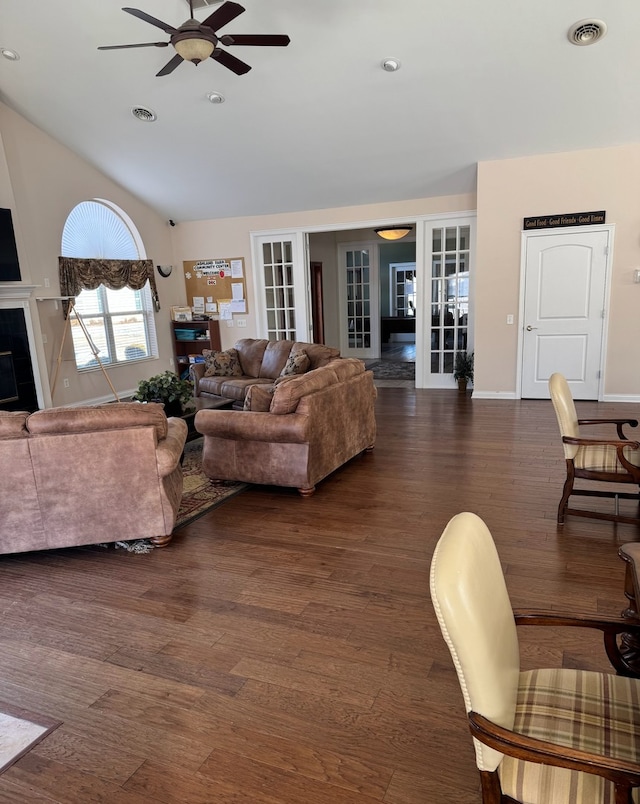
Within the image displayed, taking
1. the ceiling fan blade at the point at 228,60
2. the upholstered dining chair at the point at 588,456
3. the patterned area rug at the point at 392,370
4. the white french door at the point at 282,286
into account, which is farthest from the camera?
the patterned area rug at the point at 392,370

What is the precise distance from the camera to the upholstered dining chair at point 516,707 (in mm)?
1072

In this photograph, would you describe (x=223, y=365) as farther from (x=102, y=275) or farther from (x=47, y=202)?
(x=47, y=202)

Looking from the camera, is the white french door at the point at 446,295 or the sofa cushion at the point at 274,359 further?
the white french door at the point at 446,295

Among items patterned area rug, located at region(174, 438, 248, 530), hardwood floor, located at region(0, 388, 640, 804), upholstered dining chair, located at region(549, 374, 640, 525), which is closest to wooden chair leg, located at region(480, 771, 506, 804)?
hardwood floor, located at region(0, 388, 640, 804)

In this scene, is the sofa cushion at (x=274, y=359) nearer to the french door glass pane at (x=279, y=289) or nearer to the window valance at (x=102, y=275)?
the french door glass pane at (x=279, y=289)

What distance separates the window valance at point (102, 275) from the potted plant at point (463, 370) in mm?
4918

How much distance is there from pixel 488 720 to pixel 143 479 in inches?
96.0

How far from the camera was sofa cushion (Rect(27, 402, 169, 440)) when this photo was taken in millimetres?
3000

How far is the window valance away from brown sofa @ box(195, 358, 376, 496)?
4170mm

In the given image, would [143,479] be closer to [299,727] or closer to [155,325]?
[299,727]

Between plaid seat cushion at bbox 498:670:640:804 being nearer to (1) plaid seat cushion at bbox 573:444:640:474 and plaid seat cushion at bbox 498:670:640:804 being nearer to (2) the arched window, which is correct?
(1) plaid seat cushion at bbox 573:444:640:474

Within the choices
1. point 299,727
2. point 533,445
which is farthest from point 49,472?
point 533,445

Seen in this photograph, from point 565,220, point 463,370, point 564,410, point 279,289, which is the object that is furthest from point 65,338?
point 565,220

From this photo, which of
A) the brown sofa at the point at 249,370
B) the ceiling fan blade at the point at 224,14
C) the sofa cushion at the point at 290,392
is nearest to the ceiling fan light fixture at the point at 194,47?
the ceiling fan blade at the point at 224,14
